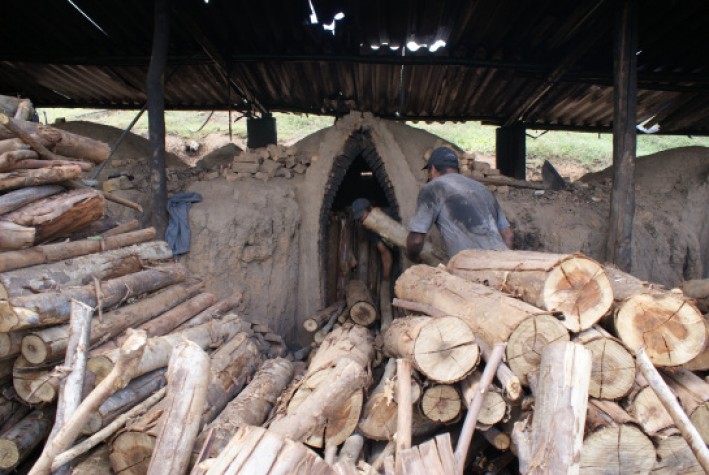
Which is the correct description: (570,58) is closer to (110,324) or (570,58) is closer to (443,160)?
(443,160)

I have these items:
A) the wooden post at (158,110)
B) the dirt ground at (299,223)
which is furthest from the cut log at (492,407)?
the wooden post at (158,110)

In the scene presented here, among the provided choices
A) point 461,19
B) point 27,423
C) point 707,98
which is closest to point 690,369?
point 27,423

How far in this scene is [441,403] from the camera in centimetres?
288

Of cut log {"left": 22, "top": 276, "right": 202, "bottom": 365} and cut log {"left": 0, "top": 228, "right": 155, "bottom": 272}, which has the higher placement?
cut log {"left": 0, "top": 228, "right": 155, "bottom": 272}

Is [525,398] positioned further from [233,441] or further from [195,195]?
[195,195]

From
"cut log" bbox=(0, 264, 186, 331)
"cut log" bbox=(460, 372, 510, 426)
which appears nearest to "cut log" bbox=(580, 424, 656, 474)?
"cut log" bbox=(460, 372, 510, 426)

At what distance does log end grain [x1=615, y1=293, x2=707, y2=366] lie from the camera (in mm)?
2596

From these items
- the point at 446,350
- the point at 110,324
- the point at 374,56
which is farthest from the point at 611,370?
the point at 374,56

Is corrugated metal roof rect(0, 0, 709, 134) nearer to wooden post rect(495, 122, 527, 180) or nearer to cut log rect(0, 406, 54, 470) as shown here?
wooden post rect(495, 122, 527, 180)

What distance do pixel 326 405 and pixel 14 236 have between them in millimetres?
2024

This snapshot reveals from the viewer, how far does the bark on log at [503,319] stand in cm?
268

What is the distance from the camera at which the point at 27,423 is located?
3.05 m

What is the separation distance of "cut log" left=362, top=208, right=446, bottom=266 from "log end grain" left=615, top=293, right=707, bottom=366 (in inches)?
122

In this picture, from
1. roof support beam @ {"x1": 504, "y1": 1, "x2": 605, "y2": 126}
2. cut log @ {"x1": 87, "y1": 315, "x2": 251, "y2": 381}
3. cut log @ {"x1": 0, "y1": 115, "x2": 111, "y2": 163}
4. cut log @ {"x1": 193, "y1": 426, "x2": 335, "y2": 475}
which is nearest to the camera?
cut log @ {"x1": 193, "y1": 426, "x2": 335, "y2": 475}
